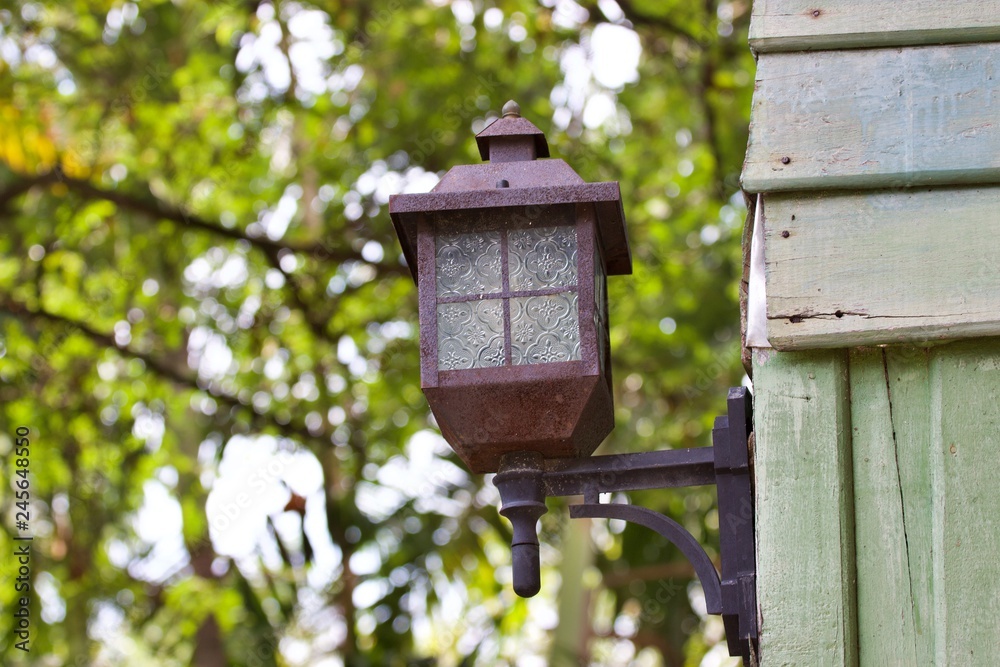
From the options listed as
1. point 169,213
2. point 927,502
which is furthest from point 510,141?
point 169,213

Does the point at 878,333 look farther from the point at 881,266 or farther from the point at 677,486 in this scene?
the point at 677,486

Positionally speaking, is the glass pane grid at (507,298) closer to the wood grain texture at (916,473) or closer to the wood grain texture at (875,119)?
the wood grain texture at (875,119)

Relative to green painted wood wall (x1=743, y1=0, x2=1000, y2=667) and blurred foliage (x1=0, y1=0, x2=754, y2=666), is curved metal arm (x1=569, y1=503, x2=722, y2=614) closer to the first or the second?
green painted wood wall (x1=743, y1=0, x2=1000, y2=667)

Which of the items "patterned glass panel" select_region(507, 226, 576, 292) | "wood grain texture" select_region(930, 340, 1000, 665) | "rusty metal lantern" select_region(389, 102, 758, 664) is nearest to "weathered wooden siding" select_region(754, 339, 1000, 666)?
"wood grain texture" select_region(930, 340, 1000, 665)

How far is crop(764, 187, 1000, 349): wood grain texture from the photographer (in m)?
2.18

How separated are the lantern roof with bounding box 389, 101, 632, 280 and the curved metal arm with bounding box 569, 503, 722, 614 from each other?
→ 1.84 ft

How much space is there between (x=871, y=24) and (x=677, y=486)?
0.95 meters

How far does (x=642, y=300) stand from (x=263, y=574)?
2.83 m

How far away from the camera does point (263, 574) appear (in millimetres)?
7488

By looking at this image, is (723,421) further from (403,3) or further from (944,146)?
(403,3)

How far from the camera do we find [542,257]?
2.43 m

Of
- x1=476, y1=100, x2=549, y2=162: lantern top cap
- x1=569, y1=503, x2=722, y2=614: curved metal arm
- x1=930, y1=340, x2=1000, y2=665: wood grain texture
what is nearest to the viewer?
x1=930, y1=340, x2=1000, y2=665: wood grain texture

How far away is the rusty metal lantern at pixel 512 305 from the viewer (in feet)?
7.72

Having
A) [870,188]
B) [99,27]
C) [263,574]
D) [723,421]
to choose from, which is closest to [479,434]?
[723,421]
